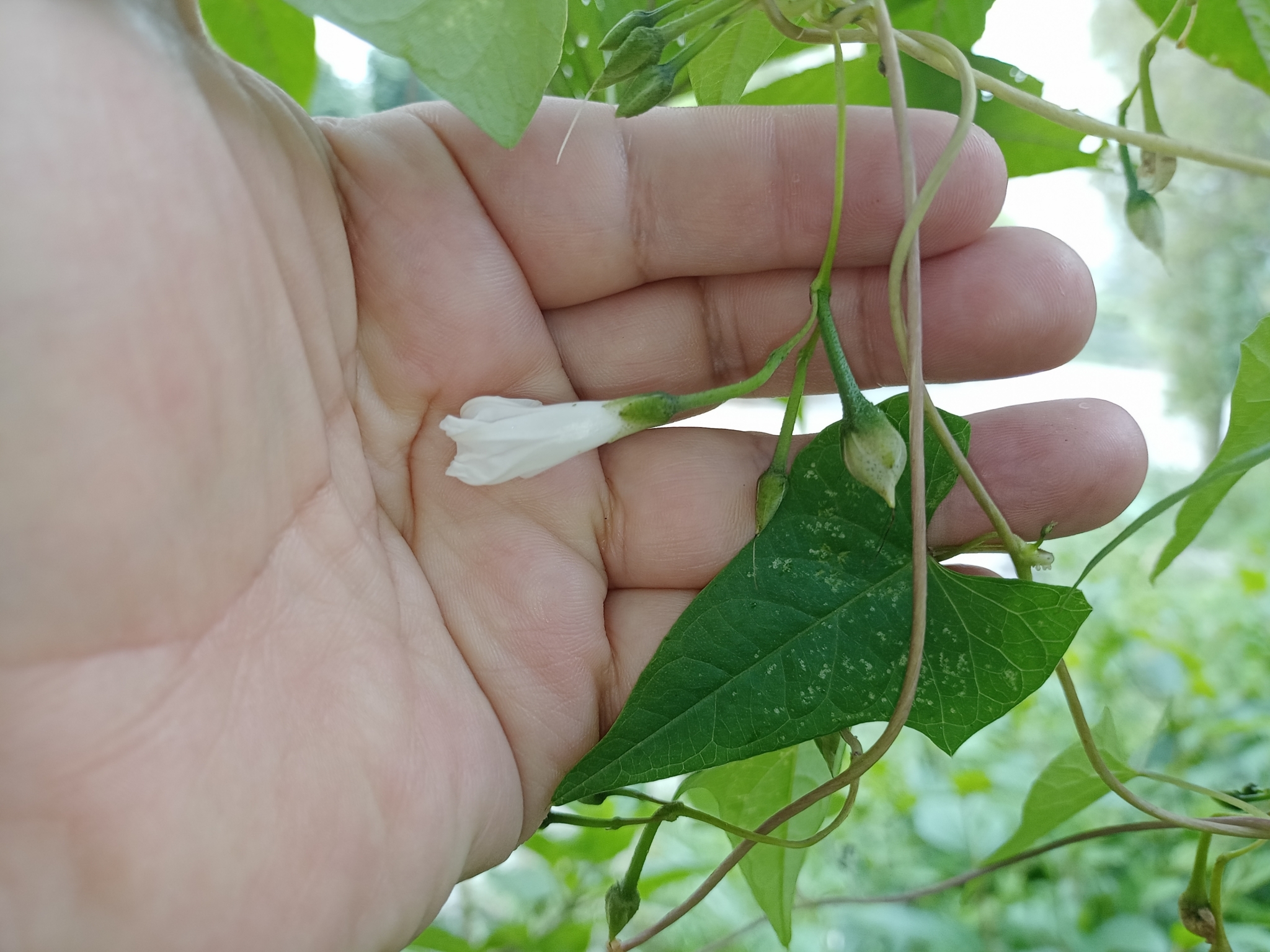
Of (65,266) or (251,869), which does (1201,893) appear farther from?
(65,266)

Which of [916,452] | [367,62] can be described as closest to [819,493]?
[916,452]

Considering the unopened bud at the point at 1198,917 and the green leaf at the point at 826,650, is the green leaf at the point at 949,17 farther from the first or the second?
the unopened bud at the point at 1198,917

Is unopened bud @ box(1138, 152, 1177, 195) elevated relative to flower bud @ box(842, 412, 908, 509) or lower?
elevated

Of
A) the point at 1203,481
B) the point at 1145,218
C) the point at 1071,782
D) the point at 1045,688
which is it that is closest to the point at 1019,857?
the point at 1071,782

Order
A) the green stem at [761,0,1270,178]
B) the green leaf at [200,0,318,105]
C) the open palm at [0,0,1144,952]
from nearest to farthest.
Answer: the open palm at [0,0,1144,952] → the green stem at [761,0,1270,178] → the green leaf at [200,0,318,105]

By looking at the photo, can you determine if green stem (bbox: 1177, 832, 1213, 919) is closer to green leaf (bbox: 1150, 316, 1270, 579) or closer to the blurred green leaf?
green leaf (bbox: 1150, 316, 1270, 579)

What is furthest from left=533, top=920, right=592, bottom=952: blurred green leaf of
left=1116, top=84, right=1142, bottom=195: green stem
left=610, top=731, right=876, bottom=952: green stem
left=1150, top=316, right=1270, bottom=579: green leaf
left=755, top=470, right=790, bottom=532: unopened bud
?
left=1116, top=84, right=1142, bottom=195: green stem

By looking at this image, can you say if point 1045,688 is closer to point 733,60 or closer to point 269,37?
point 733,60
